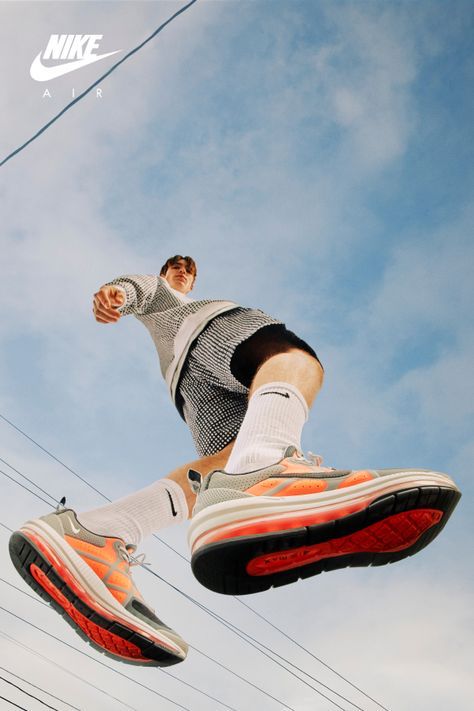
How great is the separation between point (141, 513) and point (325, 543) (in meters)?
0.90

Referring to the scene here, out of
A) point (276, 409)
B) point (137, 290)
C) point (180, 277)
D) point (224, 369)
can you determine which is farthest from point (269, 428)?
point (180, 277)

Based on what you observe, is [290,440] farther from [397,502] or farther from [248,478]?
[397,502]

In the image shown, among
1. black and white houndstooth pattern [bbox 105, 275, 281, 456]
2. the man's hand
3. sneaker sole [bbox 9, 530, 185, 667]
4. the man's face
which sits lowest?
Answer: sneaker sole [bbox 9, 530, 185, 667]

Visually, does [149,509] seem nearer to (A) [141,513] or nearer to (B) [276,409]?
(A) [141,513]

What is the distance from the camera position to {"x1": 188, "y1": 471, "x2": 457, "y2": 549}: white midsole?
1.50m

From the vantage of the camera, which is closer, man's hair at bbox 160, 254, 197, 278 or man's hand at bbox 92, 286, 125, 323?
man's hand at bbox 92, 286, 125, 323

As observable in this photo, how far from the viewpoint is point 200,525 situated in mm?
1547

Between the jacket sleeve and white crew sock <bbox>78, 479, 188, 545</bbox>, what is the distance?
2.00 ft

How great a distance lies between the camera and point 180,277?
125 inches

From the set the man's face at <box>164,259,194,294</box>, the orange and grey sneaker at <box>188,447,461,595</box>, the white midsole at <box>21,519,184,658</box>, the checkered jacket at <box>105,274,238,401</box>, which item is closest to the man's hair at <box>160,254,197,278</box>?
the man's face at <box>164,259,194,294</box>

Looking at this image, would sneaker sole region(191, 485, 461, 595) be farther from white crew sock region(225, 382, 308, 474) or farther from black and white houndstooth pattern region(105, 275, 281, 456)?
black and white houndstooth pattern region(105, 275, 281, 456)

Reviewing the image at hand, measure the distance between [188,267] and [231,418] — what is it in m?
1.06

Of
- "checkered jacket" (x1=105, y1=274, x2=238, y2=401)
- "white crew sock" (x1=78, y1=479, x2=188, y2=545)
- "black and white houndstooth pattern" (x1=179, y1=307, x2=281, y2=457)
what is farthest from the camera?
"checkered jacket" (x1=105, y1=274, x2=238, y2=401)

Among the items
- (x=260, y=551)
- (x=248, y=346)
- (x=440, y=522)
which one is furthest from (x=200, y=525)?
(x=248, y=346)
